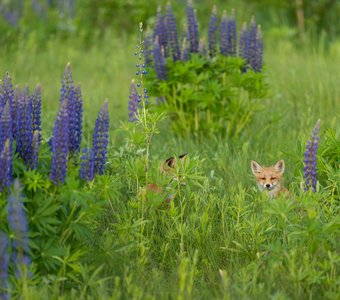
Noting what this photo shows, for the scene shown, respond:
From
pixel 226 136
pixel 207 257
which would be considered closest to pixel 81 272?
pixel 207 257

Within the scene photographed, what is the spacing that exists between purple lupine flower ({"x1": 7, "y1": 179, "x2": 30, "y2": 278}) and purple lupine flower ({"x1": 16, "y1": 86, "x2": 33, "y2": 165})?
0.26 meters

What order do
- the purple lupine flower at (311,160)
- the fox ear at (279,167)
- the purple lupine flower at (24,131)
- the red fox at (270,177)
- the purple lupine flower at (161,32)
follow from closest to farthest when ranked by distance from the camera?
the purple lupine flower at (24,131) → the purple lupine flower at (311,160) → the red fox at (270,177) → the fox ear at (279,167) → the purple lupine flower at (161,32)

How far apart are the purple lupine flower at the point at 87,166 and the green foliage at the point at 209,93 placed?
2608 mm

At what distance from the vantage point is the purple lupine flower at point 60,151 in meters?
3.52

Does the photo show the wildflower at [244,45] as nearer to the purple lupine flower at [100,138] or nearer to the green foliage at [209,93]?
the green foliage at [209,93]

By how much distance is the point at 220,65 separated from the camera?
250 inches

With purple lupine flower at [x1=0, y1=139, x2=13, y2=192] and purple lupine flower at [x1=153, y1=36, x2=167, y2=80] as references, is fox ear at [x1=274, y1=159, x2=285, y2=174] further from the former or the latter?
purple lupine flower at [x1=0, y1=139, x2=13, y2=192]

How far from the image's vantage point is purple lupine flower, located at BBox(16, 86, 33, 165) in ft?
11.9

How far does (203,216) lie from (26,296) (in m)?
1.32

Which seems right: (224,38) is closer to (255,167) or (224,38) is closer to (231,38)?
(231,38)

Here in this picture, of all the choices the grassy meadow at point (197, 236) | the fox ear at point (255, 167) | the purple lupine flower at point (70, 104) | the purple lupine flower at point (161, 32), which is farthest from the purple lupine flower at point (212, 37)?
the purple lupine flower at point (70, 104)

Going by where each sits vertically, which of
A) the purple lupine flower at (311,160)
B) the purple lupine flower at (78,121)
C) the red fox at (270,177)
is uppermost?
the purple lupine flower at (78,121)

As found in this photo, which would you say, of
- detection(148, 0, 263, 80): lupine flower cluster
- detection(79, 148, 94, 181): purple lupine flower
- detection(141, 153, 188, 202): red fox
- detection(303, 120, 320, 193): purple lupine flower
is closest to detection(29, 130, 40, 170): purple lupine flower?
detection(79, 148, 94, 181): purple lupine flower

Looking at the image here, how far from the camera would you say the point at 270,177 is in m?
5.04
